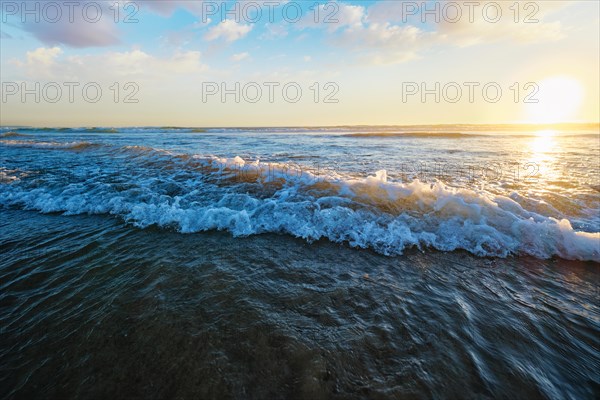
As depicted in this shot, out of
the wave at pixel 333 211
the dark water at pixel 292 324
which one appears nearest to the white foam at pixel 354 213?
the wave at pixel 333 211

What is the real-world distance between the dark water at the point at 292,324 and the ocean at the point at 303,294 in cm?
2

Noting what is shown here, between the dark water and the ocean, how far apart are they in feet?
0.06

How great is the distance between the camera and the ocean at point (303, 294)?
2.39 metres

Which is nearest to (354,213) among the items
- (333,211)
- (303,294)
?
(333,211)

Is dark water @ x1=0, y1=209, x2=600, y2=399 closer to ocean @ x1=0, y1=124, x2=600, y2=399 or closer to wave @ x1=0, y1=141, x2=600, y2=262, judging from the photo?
ocean @ x1=0, y1=124, x2=600, y2=399

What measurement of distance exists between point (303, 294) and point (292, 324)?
547mm

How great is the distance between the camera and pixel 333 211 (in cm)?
591

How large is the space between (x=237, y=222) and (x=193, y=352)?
3272mm

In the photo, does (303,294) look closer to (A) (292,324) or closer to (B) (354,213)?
(A) (292,324)

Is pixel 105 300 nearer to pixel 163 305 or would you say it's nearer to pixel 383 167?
pixel 163 305

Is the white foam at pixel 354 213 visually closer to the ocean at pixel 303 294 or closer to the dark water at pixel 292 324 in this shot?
the ocean at pixel 303 294

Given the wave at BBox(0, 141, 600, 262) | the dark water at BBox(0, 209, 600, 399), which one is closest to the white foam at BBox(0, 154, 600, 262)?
the wave at BBox(0, 141, 600, 262)

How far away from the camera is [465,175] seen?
9.64 meters

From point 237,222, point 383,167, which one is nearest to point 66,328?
point 237,222
